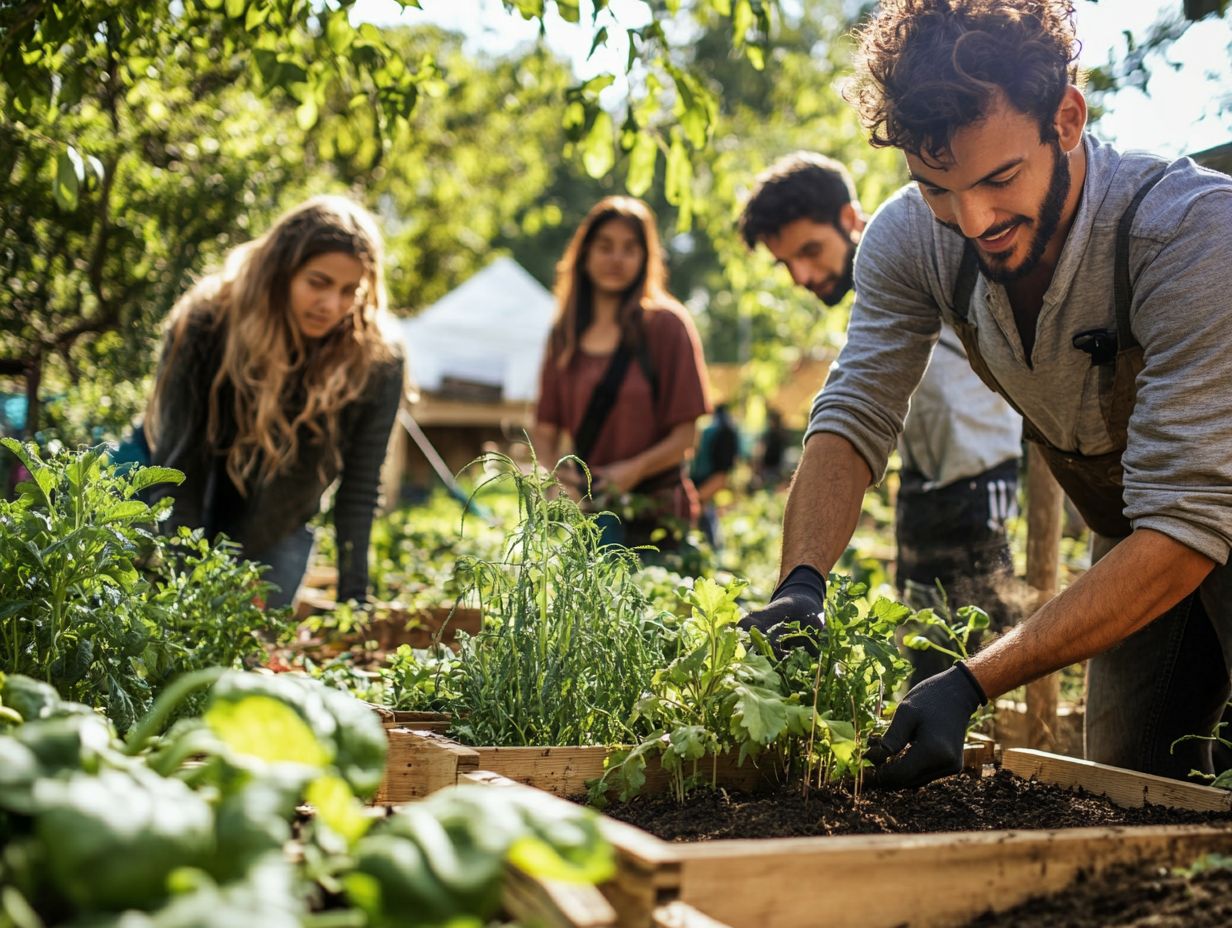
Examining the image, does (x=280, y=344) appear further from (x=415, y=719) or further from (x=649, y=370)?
(x=415, y=719)

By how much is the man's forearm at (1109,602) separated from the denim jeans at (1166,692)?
2.46 feet

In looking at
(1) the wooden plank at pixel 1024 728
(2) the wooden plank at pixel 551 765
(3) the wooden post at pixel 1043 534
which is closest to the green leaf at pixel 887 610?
(2) the wooden plank at pixel 551 765

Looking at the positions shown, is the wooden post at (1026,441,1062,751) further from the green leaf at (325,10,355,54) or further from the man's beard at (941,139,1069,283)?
the green leaf at (325,10,355,54)

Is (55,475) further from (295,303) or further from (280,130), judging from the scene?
(280,130)

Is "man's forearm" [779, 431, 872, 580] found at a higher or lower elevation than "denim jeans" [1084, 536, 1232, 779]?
higher

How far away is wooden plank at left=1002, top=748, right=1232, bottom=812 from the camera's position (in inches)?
72.0

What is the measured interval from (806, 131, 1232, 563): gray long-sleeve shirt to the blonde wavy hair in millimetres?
1700

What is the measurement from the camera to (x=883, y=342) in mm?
2588

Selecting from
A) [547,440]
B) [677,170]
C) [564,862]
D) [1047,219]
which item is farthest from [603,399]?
[564,862]

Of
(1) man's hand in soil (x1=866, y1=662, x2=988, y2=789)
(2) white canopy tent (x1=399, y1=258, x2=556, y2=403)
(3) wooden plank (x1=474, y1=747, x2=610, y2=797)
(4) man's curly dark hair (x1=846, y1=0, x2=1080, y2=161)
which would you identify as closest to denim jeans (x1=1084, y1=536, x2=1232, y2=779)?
(1) man's hand in soil (x1=866, y1=662, x2=988, y2=789)

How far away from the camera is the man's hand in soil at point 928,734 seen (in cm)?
180

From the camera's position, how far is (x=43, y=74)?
293 centimetres

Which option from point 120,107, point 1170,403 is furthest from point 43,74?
point 1170,403

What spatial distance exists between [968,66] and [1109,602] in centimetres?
102
